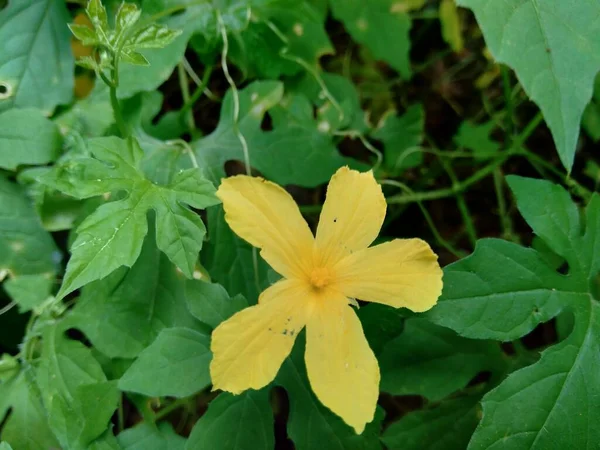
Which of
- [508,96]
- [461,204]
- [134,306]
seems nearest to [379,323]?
[134,306]

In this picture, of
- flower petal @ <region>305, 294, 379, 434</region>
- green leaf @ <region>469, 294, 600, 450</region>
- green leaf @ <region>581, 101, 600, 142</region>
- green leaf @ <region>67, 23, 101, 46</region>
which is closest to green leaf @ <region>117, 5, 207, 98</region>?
green leaf @ <region>67, 23, 101, 46</region>

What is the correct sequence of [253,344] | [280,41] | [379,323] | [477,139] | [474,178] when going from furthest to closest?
[477,139], [474,178], [280,41], [379,323], [253,344]

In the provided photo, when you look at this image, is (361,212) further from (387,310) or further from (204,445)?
(204,445)

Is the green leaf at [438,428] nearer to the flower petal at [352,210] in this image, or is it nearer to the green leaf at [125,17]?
the flower petal at [352,210]

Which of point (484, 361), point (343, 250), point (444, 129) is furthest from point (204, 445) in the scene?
point (444, 129)

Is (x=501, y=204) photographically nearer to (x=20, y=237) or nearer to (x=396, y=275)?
(x=396, y=275)

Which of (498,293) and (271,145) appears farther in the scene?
→ (271,145)
